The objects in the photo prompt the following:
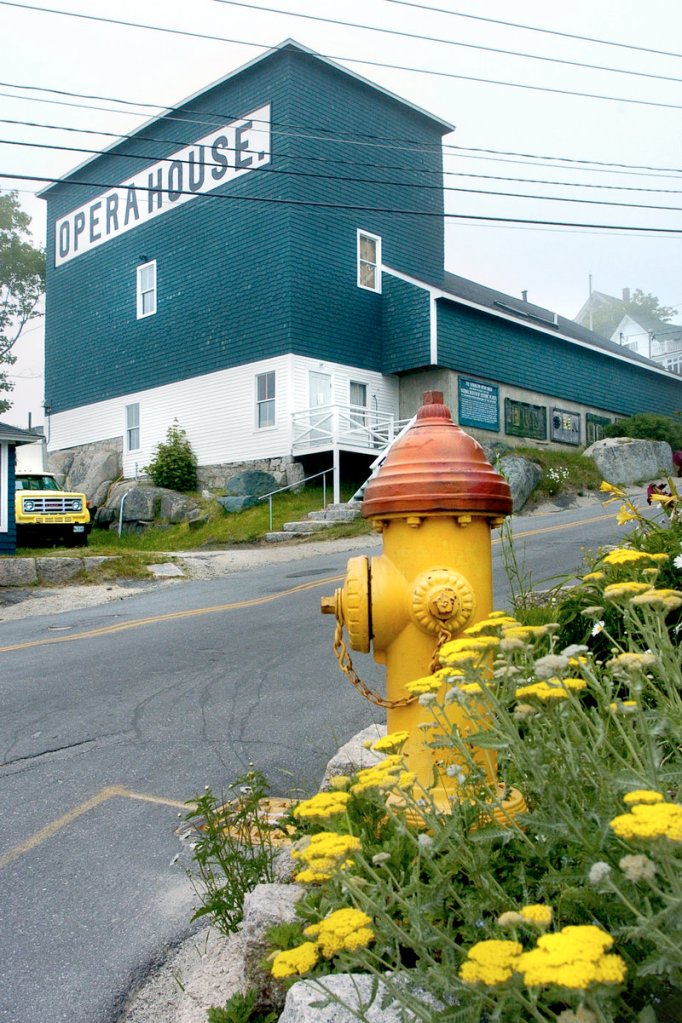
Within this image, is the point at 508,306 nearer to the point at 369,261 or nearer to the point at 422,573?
the point at 369,261

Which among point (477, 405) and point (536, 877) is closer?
point (536, 877)

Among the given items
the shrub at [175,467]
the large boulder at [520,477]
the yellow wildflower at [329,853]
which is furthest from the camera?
the shrub at [175,467]

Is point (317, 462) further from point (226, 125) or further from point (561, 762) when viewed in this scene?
point (561, 762)

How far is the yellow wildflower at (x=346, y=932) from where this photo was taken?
1.68 metres

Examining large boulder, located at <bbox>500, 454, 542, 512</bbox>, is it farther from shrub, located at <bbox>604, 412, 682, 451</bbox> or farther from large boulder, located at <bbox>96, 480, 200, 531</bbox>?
large boulder, located at <bbox>96, 480, 200, 531</bbox>

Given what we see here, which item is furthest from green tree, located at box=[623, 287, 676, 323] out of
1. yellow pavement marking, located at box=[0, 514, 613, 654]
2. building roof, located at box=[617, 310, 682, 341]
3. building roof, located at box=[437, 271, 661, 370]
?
yellow pavement marking, located at box=[0, 514, 613, 654]

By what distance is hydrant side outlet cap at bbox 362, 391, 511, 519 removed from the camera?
3121 mm

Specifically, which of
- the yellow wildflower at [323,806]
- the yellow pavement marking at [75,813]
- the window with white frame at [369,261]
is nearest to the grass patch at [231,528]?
the window with white frame at [369,261]

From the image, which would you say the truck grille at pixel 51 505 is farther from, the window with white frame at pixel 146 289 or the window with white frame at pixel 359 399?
the window with white frame at pixel 146 289

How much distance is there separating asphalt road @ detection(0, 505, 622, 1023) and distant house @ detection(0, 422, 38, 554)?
7.86m

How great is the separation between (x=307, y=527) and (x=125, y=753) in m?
13.8

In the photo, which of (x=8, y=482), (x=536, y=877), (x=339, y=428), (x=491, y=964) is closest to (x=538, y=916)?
(x=491, y=964)

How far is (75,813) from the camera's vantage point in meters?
4.54

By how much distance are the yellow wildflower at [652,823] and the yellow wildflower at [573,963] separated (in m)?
0.16
